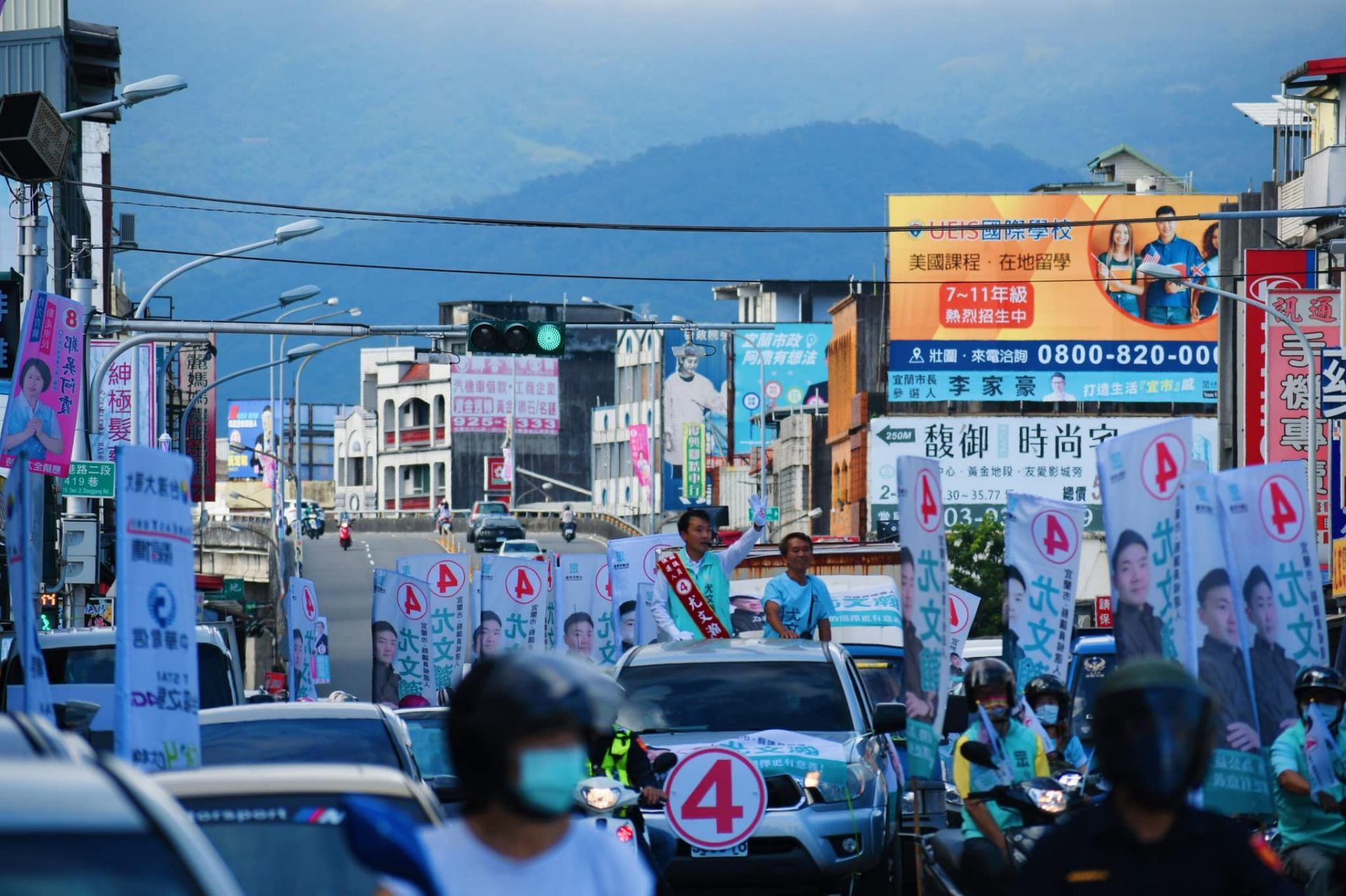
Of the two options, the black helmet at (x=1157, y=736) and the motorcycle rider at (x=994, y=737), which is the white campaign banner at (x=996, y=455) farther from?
the black helmet at (x=1157, y=736)

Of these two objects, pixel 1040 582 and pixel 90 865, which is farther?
pixel 1040 582

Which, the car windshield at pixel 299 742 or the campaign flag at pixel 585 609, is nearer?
the car windshield at pixel 299 742

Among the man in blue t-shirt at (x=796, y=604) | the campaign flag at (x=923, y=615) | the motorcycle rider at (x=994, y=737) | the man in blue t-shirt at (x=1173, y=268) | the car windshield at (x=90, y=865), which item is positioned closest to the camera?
the car windshield at (x=90, y=865)

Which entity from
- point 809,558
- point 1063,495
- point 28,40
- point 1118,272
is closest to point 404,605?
point 809,558

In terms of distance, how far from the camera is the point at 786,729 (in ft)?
40.7

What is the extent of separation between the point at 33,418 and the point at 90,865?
10.9m

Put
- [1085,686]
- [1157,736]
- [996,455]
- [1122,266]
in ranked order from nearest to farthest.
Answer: [1157,736], [1085,686], [996,455], [1122,266]

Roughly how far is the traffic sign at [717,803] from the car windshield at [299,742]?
5.19 ft

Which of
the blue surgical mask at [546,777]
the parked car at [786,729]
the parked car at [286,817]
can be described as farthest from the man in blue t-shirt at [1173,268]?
the blue surgical mask at [546,777]

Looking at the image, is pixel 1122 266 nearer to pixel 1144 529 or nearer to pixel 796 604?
pixel 796 604

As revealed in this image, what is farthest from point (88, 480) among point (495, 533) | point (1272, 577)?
point (495, 533)

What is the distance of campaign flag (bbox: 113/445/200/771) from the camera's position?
28.0 feet

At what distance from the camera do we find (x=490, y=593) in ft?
90.0

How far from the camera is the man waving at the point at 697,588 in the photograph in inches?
603
